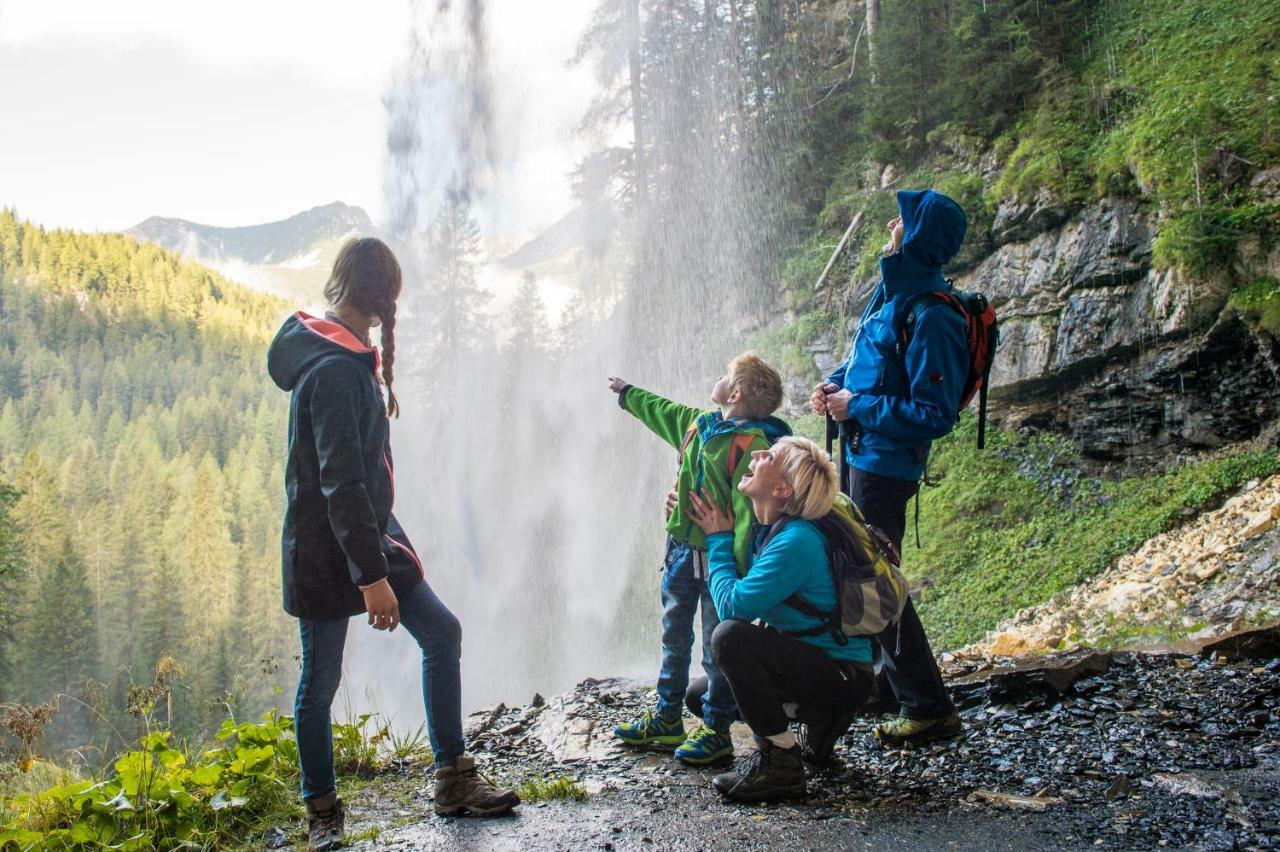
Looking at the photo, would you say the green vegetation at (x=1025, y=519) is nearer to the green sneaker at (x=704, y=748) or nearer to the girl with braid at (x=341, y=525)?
the green sneaker at (x=704, y=748)

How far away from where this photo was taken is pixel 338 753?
13.0ft

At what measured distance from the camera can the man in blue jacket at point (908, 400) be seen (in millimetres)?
3336

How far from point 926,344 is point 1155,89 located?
9580mm

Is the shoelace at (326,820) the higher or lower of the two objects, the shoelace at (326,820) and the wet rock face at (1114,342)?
the lower

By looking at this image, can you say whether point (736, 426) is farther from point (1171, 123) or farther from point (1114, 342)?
point (1171, 123)

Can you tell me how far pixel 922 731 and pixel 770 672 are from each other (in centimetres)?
98

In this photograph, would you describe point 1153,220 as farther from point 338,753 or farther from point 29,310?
point 29,310

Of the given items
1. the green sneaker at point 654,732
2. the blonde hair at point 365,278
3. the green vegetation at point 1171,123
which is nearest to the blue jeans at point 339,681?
the blonde hair at point 365,278

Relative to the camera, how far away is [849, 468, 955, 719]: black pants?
134 inches

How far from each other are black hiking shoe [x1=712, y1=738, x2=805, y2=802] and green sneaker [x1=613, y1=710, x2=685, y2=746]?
2.85 ft

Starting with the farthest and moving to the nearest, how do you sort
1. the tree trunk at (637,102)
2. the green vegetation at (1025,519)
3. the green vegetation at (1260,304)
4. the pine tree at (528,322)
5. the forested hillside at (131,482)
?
the forested hillside at (131,482) → the pine tree at (528,322) → the tree trunk at (637,102) → the green vegetation at (1025,519) → the green vegetation at (1260,304)

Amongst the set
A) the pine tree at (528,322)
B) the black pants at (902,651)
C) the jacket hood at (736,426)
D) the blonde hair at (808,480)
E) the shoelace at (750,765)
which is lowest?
the shoelace at (750,765)

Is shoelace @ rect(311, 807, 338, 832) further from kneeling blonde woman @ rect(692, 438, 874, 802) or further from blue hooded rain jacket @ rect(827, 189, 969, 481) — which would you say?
blue hooded rain jacket @ rect(827, 189, 969, 481)

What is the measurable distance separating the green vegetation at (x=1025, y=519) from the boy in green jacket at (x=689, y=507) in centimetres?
532
